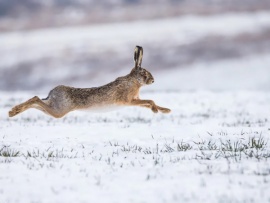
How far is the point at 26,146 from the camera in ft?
26.9

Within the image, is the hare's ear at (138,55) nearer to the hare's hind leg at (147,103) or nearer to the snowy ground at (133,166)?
the hare's hind leg at (147,103)

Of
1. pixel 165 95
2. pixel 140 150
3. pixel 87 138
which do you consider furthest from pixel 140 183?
pixel 165 95

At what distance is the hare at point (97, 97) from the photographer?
30.9 ft

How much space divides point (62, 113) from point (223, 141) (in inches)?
136

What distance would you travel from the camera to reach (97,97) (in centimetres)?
949

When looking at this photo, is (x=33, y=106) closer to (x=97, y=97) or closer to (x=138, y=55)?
(x=97, y=97)

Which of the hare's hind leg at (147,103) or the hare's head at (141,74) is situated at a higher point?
the hare's head at (141,74)

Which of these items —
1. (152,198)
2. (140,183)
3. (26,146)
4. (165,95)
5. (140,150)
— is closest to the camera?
(152,198)

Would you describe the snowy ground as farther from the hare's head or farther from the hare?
the hare's head

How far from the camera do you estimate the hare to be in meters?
9.42

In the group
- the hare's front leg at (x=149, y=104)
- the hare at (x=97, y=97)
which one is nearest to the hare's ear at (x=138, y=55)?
the hare at (x=97, y=97)

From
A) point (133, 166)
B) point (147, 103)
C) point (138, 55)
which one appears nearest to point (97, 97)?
point (147, 103)

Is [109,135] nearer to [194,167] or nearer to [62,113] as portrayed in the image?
[62,113]

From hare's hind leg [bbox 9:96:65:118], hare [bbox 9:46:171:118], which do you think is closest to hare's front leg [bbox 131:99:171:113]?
hare [bbox 9:46:171:118]
